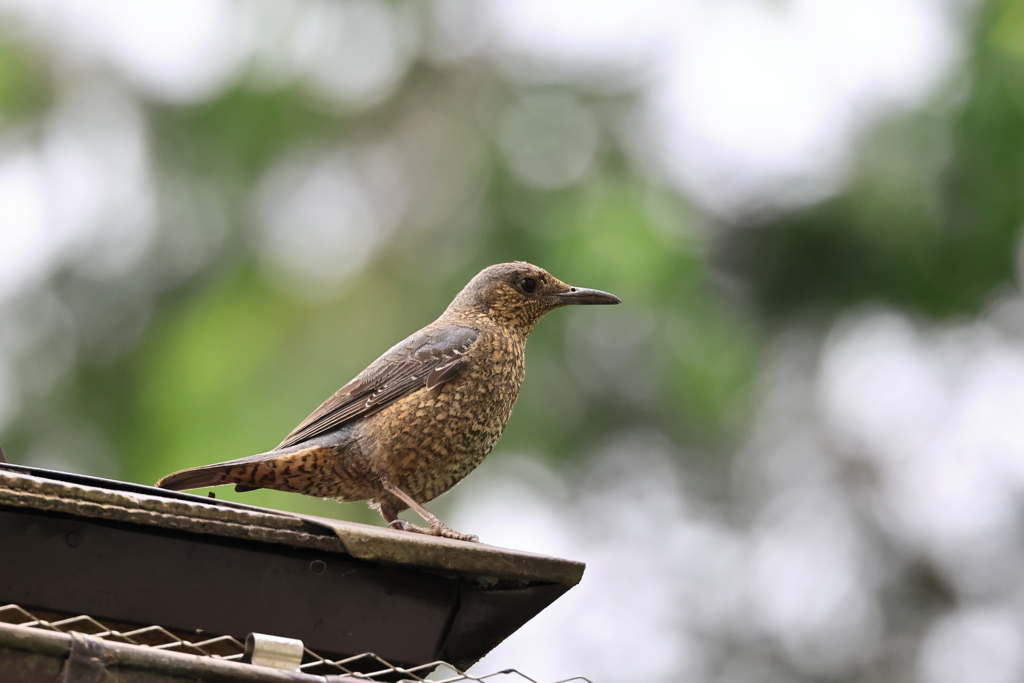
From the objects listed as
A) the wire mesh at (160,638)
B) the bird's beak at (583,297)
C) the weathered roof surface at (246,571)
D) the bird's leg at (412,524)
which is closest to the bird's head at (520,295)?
the bird's beak at (583,297)

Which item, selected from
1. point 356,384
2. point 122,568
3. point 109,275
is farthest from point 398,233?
point 122,568

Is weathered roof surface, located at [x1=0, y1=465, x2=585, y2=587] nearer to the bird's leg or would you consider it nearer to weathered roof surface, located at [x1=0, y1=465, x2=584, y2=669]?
weathered roof surface, located at [x1=0, y1=465, x2=584, y2=669]

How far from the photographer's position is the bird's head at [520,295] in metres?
3.75

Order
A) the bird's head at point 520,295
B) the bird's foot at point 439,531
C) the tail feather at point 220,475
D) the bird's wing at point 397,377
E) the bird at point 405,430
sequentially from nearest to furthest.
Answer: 1. the bird's foot at point 439,531
2. the tail feather at point 220,475
3. the bird at point 405,430
4. the bird's wing at point 397,377
5. the bird's head at point 520,295

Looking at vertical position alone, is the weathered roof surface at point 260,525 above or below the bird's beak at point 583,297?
below

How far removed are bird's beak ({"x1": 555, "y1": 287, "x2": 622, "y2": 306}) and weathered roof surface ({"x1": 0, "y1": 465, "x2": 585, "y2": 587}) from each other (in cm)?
148

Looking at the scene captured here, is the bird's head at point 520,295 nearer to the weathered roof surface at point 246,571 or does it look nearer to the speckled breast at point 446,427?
the speckled breast at point 446,427

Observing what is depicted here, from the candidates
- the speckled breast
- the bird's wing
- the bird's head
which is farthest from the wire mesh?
the bird's head

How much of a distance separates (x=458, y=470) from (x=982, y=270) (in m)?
4.76

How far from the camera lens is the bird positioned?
3.23 m

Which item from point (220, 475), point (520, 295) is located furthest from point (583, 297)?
point (220, 475)

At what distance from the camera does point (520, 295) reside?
378 centimetres

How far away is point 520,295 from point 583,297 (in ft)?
0.69

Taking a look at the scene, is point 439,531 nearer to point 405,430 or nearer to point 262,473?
point 405,430
